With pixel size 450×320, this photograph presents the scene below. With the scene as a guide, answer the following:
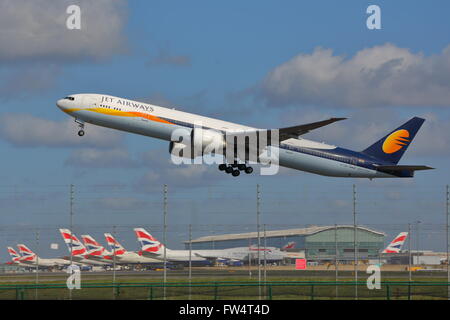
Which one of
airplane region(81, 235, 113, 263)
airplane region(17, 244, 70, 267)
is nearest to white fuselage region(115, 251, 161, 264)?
airplane region(81, 235, 113, 263)

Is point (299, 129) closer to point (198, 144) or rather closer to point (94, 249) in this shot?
point (198, 144)

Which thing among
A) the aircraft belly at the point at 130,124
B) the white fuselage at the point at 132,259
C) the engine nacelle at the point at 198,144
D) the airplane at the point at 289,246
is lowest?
the white fuselage at the point at 132,259

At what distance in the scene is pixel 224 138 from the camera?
56.4 meters

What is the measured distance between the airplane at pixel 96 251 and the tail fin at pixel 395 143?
1096 inches

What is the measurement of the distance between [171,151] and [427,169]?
22.8 metres

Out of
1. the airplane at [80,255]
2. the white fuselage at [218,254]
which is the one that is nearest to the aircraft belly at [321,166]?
the white fuselage at [218,254]

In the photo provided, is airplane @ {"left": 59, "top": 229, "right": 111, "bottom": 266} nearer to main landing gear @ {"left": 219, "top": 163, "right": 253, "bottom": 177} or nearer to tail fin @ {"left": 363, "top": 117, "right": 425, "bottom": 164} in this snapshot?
main landing gear @ {"left": 219, "top": 163, "right": 253, "bottom": 177}

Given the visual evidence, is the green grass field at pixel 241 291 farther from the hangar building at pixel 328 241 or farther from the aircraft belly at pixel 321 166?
the aircraft belly at pixel 321 166

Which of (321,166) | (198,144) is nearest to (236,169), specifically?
(321,166)

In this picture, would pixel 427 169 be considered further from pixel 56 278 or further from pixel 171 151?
pixel 56 278

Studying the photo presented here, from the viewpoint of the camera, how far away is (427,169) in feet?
211

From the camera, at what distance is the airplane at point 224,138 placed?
2138 inches

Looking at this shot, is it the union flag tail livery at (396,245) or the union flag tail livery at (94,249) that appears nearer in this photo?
the union flag tail livery at (396,245)
